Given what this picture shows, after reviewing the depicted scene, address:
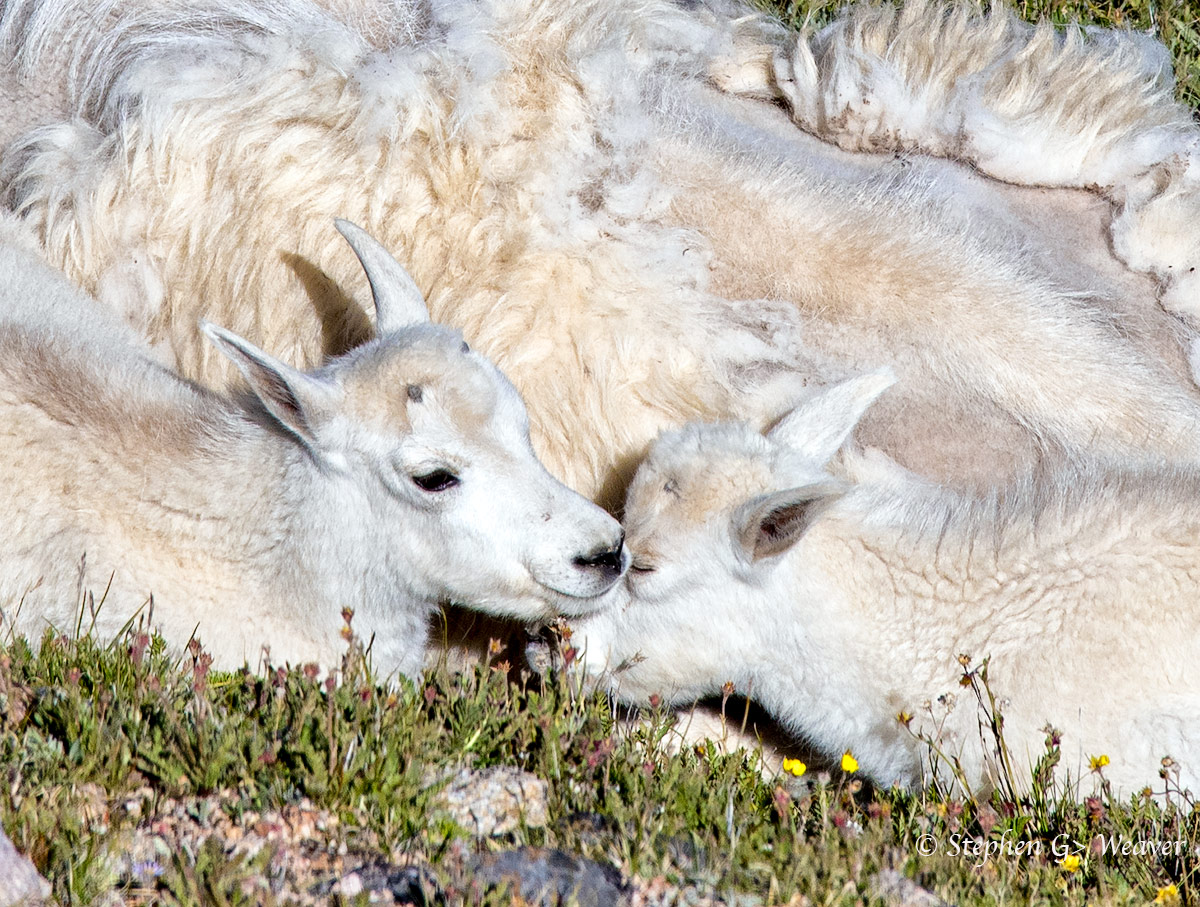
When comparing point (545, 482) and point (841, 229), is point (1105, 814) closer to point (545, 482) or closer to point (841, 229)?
point (545, 482)

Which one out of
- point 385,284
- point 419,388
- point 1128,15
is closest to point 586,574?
point 419,388

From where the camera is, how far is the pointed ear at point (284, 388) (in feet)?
13.1

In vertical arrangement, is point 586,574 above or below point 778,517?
below

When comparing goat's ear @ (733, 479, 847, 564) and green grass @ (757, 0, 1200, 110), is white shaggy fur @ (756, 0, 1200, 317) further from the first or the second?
goat's ear @ (733, 479, 847, 564)

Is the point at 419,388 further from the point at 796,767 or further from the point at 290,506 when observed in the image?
the point at 796,767

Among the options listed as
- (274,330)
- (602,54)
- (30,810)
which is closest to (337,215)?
(274,330)

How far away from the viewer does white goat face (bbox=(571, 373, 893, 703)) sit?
14.8 ft

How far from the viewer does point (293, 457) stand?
433cm

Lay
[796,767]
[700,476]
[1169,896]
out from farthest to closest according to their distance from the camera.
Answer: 1. [700,476]
2. [796,767]
3. [1169,896]

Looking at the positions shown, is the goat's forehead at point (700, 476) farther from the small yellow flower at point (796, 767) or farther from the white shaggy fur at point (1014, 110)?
the white shaggy fur at point (1014, 110)

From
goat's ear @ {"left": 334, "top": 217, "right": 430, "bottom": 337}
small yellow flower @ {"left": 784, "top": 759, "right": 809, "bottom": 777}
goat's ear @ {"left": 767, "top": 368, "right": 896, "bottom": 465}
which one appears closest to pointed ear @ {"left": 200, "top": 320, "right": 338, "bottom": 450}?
goat's ear @ {"left": 334, "top": 217, "right": 430, "bottom": 337}

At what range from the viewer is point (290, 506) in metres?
4.32

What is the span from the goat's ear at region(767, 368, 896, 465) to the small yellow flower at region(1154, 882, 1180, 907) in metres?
1.81

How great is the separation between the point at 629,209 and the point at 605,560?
170 cm
